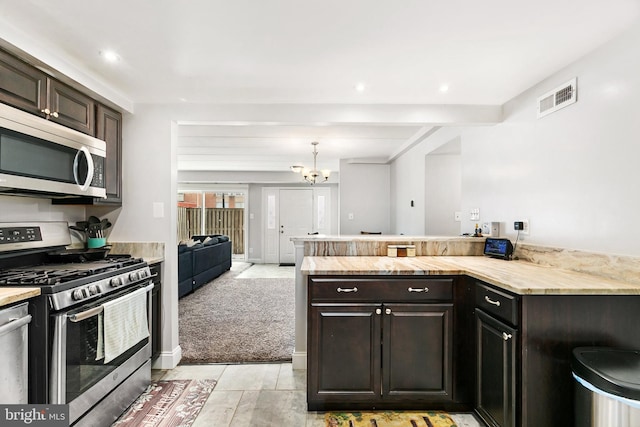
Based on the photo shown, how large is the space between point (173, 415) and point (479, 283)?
2035mm

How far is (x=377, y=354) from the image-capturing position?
6.52 feet

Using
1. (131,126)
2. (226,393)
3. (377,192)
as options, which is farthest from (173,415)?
(377,192)

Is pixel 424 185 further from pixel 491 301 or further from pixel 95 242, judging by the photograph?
pixel 95 242

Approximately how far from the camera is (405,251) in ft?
8.86

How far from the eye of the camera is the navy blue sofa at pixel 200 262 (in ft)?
15.3

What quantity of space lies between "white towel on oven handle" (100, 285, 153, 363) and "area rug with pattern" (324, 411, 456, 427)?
1310 mm

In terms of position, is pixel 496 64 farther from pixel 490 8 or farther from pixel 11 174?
pixel 11 174

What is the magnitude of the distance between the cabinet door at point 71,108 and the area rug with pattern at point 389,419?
2.50 metres

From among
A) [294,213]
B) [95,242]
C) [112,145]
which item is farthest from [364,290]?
[294,213]

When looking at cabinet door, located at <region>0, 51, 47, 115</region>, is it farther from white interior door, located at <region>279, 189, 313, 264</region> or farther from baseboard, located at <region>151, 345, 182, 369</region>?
white interior door, located at <region>279, 189, 313, 264</region>

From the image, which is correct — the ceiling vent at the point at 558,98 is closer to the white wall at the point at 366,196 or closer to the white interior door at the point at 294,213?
the white wall at the point at 366,196

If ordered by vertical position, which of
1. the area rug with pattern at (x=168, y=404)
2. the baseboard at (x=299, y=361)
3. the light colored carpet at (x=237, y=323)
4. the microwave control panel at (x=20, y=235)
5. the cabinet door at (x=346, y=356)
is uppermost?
the microwave control panel at (x=20, y=235)

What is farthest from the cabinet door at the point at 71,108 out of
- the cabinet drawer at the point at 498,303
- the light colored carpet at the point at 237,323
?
the cabinet drawer at the point at 498,303

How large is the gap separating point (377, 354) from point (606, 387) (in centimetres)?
107
